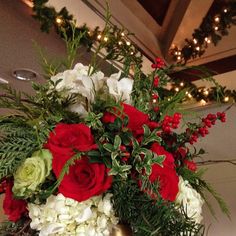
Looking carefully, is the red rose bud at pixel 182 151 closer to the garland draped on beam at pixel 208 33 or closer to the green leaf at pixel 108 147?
the green leaf at pixel 108 147

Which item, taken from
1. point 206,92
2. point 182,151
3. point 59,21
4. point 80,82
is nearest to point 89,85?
point 80,82

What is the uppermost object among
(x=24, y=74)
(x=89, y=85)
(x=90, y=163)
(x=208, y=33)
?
(x=208, y=33)

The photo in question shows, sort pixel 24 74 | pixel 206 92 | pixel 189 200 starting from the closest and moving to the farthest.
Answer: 1. pixel 189 200
2. pixel 24 74
3. pixel 206 92

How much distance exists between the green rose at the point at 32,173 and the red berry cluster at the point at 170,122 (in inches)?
7.9

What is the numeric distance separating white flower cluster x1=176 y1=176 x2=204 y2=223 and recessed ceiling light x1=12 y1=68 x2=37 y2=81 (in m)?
1.86

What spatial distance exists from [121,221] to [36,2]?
1387 millimetres

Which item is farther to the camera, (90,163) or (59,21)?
(59,21)

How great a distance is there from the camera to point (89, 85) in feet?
2.09

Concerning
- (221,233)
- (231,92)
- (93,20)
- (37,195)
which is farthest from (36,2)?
(221,233)

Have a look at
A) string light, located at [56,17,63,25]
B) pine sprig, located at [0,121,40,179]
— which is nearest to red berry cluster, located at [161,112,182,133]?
pine sprig, located at [0,121,40,179]

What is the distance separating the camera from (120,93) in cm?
65

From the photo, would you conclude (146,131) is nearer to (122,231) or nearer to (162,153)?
(162,153)

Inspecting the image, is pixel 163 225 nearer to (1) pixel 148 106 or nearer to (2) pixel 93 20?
(1) pixel 148 106

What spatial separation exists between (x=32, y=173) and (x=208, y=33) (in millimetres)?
1930
